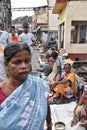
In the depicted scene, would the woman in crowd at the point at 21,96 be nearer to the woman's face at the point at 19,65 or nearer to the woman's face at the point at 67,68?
the woman's face at the point at 19,65

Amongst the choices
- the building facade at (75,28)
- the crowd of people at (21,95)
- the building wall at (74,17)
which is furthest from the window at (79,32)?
the crowd of people at (21,95)

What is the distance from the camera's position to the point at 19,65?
1.71 metres

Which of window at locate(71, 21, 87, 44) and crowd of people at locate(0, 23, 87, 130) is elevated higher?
crowd of people at locate(0, 23, 87, 130)

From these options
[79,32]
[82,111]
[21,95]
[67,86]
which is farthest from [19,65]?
[79,32]

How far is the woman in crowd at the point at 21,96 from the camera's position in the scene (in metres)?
1.64

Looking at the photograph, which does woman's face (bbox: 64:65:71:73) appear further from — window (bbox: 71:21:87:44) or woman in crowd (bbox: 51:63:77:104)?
window (bbox: 71:21:87:44)

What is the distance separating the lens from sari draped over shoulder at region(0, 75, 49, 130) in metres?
1.63

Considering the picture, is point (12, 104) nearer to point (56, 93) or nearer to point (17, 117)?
point (17, 117)

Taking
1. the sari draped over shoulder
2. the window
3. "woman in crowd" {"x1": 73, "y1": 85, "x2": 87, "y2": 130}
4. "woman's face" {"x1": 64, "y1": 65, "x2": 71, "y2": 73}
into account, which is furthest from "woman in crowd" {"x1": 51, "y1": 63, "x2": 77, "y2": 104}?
the window

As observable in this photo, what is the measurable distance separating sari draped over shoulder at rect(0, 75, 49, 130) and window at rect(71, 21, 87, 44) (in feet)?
37.6

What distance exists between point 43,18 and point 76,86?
38484 millimetres

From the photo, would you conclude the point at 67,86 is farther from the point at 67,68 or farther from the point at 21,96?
the point at 21,96

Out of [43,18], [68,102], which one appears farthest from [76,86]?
[43,18]

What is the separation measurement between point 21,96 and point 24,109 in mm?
77
